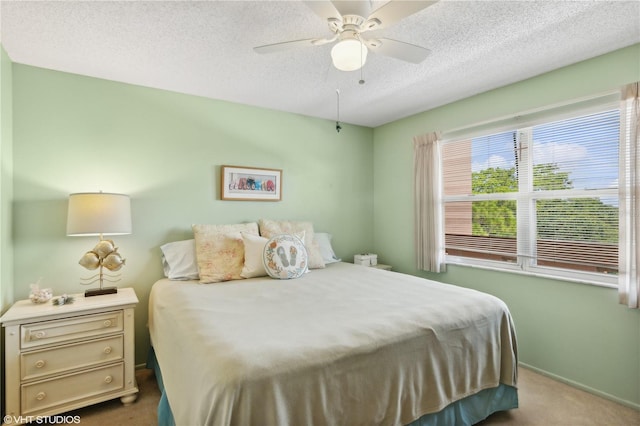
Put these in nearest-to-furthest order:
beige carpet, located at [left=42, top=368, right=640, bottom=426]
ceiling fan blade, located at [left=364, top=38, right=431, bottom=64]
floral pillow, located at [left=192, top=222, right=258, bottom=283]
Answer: ceiling fan blade, located at [left=364, top=38, right=431, bottom=64] → beige carpet, located at [left=42, top=368, right=640, bottom=426] → floral pillow, located at [left=192, top=222, right=258, bottom=283]

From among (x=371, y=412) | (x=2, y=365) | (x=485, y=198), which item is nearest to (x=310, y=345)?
(x=371, y=412)

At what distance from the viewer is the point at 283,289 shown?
7.51 ft

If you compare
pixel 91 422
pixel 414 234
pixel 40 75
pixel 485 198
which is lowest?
pixel 91 422

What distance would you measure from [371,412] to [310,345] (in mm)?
409

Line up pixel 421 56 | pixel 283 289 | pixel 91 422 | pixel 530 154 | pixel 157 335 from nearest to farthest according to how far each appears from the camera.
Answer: pixel 421 56
pixel 91 422
pixel 157 335
pixel 283 289
pixel 530 154

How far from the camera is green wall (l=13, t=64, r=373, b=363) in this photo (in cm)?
236

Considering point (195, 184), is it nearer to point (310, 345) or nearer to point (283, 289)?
point (283, 289)

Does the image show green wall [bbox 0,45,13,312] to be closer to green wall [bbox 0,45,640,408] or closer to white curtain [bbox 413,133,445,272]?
green wall [bbox 0,45,640,408]

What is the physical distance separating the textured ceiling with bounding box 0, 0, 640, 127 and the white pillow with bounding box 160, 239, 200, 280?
1.40 m

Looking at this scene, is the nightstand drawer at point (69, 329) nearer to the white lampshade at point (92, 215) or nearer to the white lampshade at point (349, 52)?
the white lampshade at point (92, 215)

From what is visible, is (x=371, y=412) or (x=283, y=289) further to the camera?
(x=283, y=289)

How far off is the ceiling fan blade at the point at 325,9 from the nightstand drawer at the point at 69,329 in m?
2.20

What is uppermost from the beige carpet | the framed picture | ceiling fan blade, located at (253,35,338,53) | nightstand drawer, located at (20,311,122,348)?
ceiling fan blade, located at (253,35,338,53)

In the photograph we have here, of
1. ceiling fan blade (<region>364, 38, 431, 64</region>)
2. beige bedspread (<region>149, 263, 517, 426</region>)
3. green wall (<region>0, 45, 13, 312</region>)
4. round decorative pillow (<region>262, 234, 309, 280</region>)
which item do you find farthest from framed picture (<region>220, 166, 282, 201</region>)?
ceiling fan blade (<region>364, 38, 431, 64</region>)
